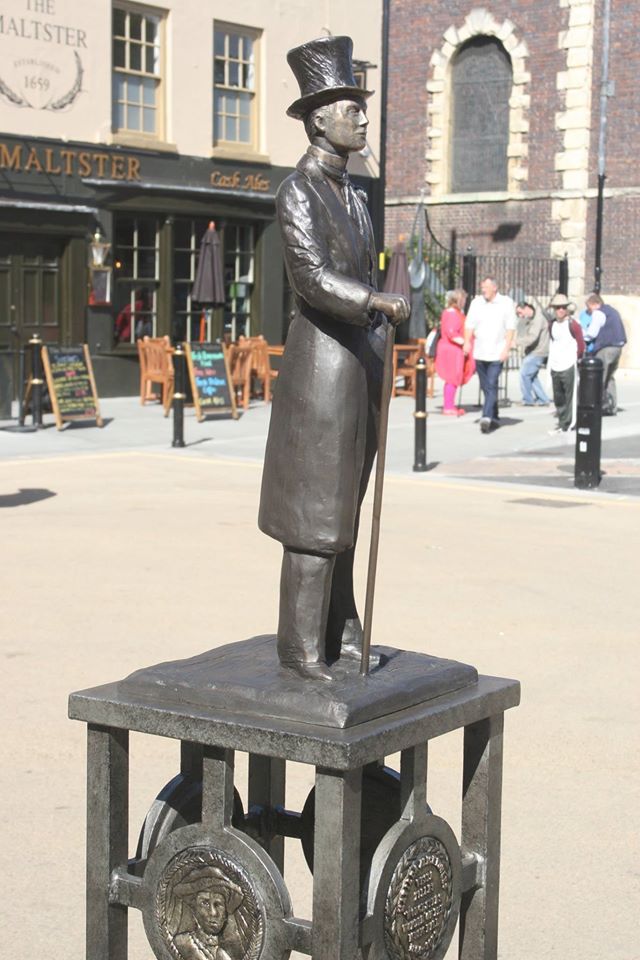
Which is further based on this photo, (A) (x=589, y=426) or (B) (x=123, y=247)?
(B) (x=123, y=247)

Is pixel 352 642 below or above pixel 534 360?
below

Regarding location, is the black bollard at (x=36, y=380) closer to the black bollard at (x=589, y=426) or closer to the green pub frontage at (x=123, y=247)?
the green pub frontage at (x=123, y=247)

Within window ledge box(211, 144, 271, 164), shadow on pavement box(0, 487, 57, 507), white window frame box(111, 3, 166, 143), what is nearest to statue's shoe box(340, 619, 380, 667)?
shadow on pavement box(0, 487, 57, 507)

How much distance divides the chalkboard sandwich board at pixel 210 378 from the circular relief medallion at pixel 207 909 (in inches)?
621

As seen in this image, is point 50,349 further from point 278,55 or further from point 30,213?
point 278,55

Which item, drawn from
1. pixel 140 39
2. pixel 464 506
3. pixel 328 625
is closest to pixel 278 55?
pixel 140 39

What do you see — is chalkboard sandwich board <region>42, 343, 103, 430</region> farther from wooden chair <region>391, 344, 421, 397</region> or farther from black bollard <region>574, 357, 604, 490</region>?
black bollard <region>574, 357, 604, 490</region>

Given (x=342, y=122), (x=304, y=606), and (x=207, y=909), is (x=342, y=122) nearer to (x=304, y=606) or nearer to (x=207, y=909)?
(x=304, y=606)

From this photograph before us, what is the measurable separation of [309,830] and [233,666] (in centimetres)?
50

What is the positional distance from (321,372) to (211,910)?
1291mm

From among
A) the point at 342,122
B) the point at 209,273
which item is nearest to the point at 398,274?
the point at 209,273

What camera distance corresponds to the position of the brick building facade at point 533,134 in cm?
3234

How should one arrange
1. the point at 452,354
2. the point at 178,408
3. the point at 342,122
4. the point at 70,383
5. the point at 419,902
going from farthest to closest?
the point at 452,354, the point at 70,383, the point at 178,408, the point at 342,122, the point at 419,902

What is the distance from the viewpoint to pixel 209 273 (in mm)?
22203
